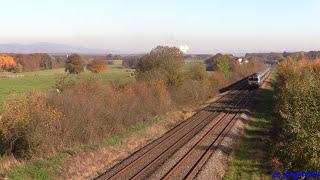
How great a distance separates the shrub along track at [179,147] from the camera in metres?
20.3

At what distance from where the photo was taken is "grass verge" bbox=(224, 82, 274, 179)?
2022 centimetres

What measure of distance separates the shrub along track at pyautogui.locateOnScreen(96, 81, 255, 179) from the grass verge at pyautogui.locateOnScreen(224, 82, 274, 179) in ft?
5.27

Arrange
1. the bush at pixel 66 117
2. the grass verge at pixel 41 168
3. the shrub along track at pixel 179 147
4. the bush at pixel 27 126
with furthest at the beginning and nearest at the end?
the bush at pixel 66 117, the bush at pixel 27 126, the shrub along track at pixel 179 147, the grass verge at pixel 41 168

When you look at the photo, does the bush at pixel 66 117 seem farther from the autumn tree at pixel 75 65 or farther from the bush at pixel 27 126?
the autumn tree at pixel 75 65

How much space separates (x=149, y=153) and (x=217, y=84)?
174 feet

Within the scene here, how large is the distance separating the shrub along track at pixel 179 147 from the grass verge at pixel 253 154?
1.61 m

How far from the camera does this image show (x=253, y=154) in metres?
24.4

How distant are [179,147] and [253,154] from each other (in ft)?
15.6

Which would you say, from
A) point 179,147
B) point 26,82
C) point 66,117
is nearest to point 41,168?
point 66,117

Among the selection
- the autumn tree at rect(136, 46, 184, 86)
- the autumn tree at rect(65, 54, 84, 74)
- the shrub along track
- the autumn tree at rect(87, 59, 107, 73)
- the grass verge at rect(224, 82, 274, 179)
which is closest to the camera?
the grass verge at rect(224, 82, 274, 179)

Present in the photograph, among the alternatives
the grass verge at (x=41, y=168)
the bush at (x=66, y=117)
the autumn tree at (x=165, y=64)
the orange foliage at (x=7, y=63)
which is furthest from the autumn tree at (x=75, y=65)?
the grass verge at (x=41, y=168)

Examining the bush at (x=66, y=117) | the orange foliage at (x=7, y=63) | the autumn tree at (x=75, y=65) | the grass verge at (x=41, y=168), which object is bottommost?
the orange foliage at (x=7, y=63)

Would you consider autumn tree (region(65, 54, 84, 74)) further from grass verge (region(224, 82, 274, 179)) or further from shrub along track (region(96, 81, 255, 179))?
grass verge (region(224, 82, 274, 179))

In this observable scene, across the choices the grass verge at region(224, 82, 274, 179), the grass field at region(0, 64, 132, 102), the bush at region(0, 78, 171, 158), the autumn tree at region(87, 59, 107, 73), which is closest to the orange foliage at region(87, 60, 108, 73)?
the autumn tree at region(87, 59, 107, 73)
